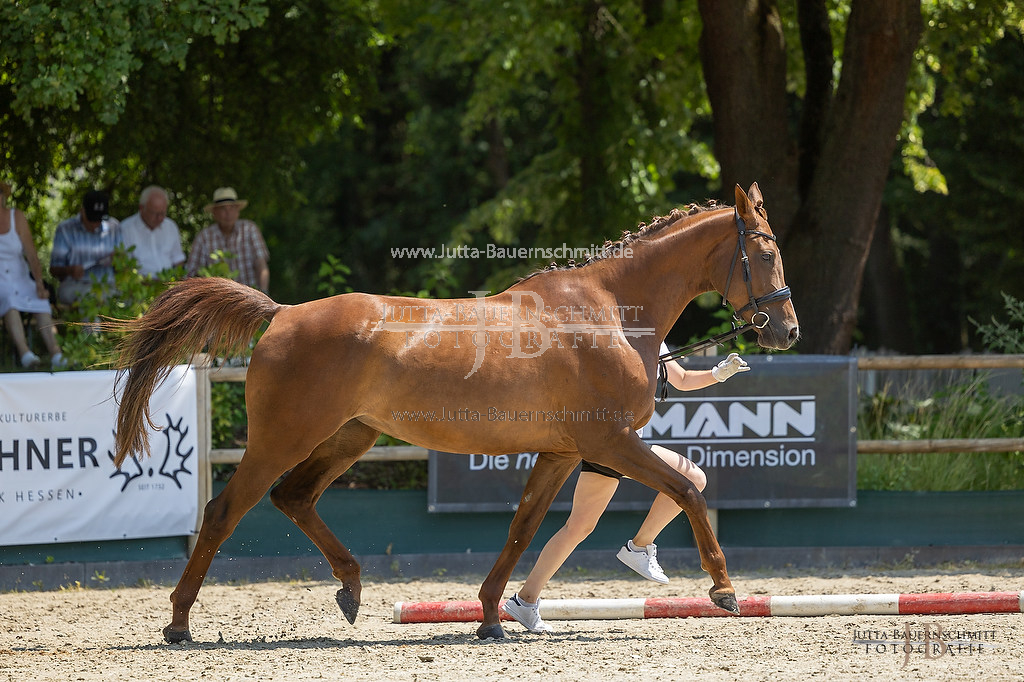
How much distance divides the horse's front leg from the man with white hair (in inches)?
202

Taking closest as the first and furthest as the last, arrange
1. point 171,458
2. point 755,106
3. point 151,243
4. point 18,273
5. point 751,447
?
point 171,458 < point 751,447 < point 18,273 < point 755,106 < point 151,243

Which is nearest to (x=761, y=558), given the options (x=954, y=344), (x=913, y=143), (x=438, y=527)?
(x=438, y=527)

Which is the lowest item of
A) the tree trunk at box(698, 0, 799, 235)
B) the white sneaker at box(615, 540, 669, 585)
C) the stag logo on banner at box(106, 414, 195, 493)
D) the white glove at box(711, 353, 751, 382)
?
the white sneaker at box(615, 540, 669, 585)

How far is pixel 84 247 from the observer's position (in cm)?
865

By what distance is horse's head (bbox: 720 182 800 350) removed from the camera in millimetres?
4891

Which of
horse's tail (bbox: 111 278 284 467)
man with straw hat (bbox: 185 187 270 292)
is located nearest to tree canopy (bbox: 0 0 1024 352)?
man with straw hat (bbox: 185 187 270 292)

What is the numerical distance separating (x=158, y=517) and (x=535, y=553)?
2517 millimetres

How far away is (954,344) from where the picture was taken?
18953mm

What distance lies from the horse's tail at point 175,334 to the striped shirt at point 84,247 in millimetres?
3872

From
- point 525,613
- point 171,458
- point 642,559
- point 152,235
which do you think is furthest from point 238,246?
point 642,559

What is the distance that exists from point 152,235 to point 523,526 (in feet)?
17.8

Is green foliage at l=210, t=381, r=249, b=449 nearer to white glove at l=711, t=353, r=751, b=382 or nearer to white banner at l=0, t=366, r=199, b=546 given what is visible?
white banner at l=0, t=366, r=199, b=546

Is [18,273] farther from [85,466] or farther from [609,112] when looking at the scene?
[609,112]

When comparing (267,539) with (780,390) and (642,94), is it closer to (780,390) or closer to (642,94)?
(780,390)
